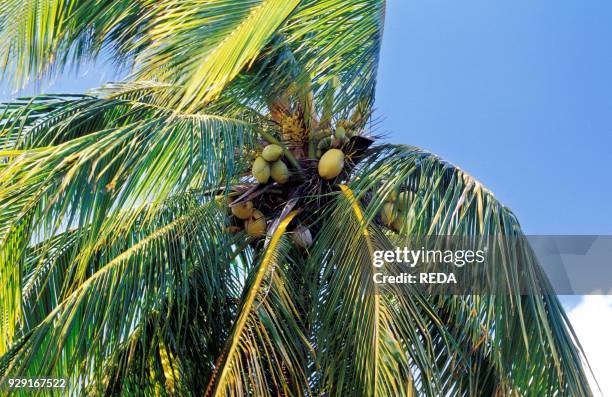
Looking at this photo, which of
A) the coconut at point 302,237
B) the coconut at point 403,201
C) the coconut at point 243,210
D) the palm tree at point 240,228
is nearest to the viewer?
the palm tree at point 240,228

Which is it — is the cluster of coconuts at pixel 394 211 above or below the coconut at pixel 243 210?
above

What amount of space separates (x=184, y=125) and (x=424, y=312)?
4.30 ft

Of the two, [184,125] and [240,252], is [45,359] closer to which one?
[184,125]

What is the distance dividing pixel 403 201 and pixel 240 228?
99 cm

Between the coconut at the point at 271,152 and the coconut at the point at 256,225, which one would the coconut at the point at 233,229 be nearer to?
the coconut at the point at 256,225

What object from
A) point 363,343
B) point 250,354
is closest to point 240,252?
point 250,354

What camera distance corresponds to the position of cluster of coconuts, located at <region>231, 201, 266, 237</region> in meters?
3.71

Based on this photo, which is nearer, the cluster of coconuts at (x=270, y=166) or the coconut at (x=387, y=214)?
the coconut at (x=387, y=214)

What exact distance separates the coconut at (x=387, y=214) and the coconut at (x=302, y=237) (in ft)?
1.27

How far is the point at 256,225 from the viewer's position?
12.2 ft

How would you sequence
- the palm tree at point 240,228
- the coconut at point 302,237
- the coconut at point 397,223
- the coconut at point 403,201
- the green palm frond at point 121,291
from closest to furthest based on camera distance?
the palm tree at point 240,228 < the green palm frond at point 121,291 < the coconut at point 403,201 < the coconut at point 397,223 < the coconut at point 302,237

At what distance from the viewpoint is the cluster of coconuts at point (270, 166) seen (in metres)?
3.63

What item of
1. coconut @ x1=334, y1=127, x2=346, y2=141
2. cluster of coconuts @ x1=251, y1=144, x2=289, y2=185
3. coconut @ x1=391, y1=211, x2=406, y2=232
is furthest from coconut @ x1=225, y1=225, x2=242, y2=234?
coconut @ x1=391, y1=211, x2=406, y2=232

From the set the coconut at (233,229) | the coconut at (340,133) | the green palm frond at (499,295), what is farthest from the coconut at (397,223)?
the coconut at (233,229)
